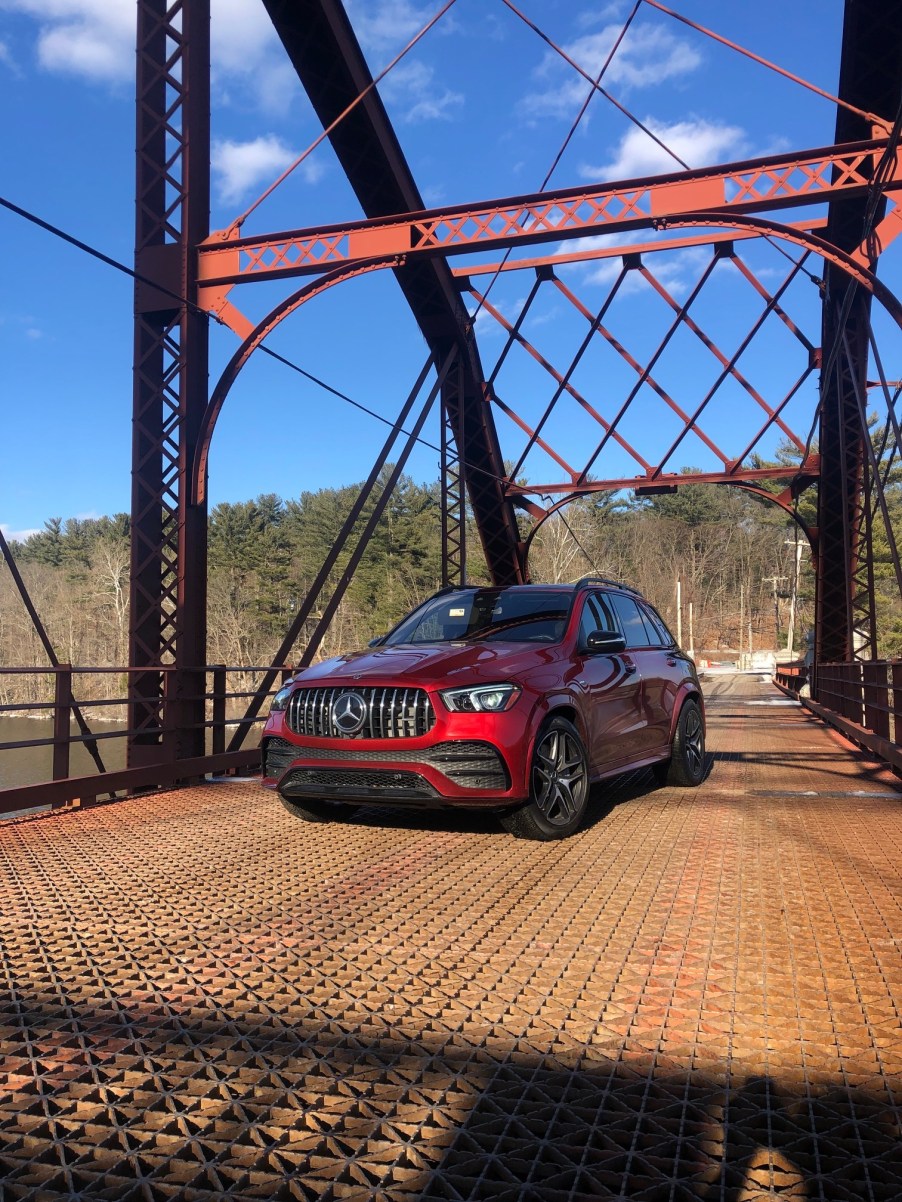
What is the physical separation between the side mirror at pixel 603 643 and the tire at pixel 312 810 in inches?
84.7

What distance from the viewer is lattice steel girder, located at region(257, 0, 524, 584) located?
11672mm

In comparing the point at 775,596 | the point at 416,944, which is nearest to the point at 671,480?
the point at 416,944

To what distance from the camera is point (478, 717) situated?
5516 millimetres

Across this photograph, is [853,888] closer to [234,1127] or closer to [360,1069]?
[360,1069]

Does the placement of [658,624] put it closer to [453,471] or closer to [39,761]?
[453,471]

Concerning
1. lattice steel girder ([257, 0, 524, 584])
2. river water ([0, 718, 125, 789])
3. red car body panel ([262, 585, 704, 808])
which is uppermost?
lattice steel girder ([257, 0, 524, 584])

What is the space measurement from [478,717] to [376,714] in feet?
2.20

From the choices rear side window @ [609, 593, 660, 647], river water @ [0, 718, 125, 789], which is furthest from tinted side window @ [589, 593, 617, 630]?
river water @ [0, 718, 125, 789]

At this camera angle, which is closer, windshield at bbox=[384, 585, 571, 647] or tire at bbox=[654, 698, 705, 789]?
windshield at bbox=[384, 585, 571, 647]

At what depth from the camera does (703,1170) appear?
6.64 ft

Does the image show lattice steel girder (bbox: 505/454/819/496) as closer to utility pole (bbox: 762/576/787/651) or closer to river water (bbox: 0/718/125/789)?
river water (bbox: 0/718/125/789)

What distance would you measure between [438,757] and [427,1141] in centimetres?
335

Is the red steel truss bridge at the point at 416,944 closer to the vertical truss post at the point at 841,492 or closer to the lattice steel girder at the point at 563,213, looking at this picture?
the lattice steel girder at the point at 563,213

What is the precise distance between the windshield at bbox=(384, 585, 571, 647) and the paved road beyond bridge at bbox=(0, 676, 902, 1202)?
1.79 m
